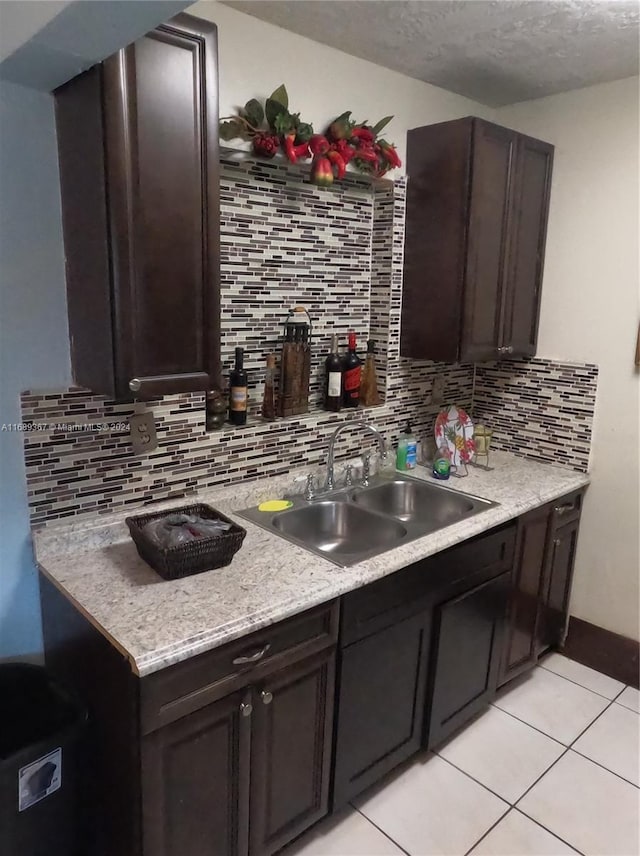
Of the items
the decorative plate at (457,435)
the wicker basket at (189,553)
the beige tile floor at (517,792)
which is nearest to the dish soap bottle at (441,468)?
the decorative plate at (457,435)

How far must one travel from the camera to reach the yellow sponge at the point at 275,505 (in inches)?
79.1

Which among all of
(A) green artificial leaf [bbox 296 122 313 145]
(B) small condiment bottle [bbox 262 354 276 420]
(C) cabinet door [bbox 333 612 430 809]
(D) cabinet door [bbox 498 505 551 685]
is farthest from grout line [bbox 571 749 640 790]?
(A) green artificial leaf [bbox 296 122 313 145]

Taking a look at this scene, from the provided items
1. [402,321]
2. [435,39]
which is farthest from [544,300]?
[435,39]

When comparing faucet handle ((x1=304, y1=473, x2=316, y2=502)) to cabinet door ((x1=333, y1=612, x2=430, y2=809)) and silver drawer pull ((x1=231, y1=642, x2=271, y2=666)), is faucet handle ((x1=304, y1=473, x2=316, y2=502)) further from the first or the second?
silver drawer pull ((x1=231, y1=642, x2=271, y2=666))

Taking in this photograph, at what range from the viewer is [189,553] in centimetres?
148

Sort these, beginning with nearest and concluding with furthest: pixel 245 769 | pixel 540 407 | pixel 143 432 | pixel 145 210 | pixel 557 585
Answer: pixel 145 210, pixel 245 769, pixel 143 432, pixel 557 585, pixel 540 407

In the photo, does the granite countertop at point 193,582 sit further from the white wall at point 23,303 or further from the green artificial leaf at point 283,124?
the green artificial leaf at point 283,124

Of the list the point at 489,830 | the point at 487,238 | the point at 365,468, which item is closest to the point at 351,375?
the point at 365,468

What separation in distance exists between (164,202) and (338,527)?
1253 millimetres

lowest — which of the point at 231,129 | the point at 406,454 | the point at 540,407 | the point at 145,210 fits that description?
the point at 406,454

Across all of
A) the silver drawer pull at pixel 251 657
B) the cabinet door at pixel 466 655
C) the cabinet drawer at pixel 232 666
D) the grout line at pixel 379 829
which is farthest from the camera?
the cabinet door at pixel 466 655

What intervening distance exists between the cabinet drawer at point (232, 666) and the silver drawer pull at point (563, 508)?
3.99ft

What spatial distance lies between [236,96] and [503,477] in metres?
1.70

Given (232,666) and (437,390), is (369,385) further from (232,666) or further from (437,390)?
(232,666)
